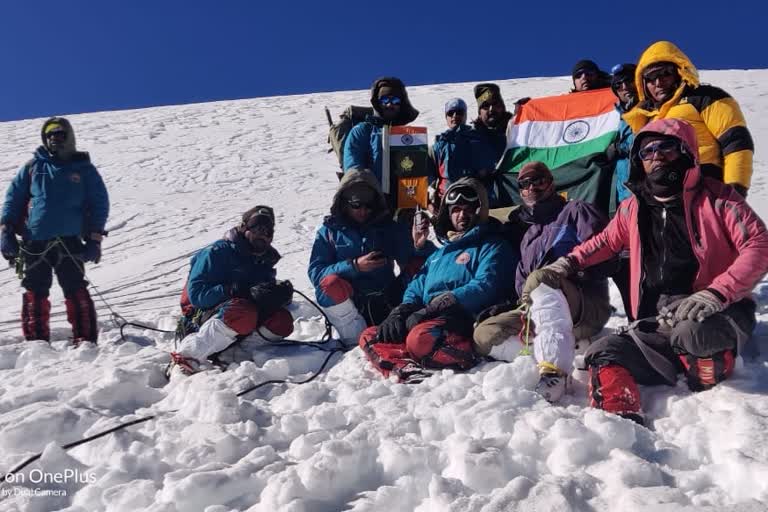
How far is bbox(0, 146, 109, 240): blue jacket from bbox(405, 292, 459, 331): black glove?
10.5 feet

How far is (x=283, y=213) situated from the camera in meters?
11.4

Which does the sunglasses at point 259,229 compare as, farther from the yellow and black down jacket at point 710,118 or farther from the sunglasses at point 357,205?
the yellow and black down jacket at point 710,118

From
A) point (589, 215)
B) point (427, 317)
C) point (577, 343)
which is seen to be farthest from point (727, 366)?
point (427, 317)

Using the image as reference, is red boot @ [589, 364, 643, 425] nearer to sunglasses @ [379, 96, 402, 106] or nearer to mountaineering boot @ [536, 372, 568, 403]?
mountaineering boot @ [536, 372, 568, 403]

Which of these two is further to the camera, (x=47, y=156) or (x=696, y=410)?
(x=47, y=156)

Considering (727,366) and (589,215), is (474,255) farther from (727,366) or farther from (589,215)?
(727,366)

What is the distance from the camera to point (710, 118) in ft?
11.4

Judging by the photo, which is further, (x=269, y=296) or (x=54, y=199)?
(x=54, y=199)

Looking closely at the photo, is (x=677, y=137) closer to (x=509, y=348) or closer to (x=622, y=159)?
(x=509, y=348)

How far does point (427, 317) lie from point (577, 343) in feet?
2.97

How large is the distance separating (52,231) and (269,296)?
7.23 ft

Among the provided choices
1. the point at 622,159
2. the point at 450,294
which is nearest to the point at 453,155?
the point at 622,159

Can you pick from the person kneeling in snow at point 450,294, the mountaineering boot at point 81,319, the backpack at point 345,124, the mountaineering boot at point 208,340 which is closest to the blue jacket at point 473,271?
the person kneeling in snow at point 450,294

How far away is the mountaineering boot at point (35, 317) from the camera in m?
5.00
